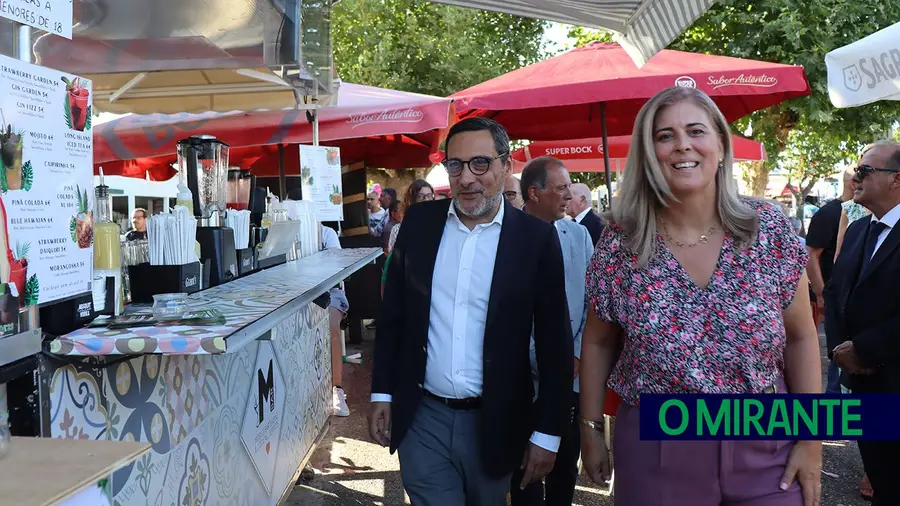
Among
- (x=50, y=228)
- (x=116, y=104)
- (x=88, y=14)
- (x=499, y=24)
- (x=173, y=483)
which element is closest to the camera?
(x=50, y=228)

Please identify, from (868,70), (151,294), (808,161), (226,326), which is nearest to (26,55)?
(226,326)

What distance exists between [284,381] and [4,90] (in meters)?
2.71

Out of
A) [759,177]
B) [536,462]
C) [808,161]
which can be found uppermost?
[808,161]

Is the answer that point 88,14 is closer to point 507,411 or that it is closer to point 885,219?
point 507,411

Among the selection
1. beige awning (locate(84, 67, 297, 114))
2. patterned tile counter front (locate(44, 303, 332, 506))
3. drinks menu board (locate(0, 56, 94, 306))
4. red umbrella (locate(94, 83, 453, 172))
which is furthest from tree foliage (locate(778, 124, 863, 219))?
drinks menu board (locate(0, 56, 94, 306))

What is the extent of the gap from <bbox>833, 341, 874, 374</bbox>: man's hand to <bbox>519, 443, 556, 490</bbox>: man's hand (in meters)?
2.00

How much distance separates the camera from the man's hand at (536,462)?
2.53 metres

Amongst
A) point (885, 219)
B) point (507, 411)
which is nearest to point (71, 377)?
point (507, 411)

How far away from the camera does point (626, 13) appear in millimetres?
3824

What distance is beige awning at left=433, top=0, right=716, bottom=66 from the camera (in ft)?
11.8

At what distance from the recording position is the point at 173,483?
241 cm

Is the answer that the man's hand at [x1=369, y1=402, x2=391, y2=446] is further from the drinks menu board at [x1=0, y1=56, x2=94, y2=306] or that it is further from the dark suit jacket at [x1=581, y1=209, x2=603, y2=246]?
the dark suit jacket at [x1=581, y1=209, x2=603, y2=246]

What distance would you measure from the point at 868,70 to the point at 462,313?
3.58 meters

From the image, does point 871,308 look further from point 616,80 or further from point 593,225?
point 616,80
